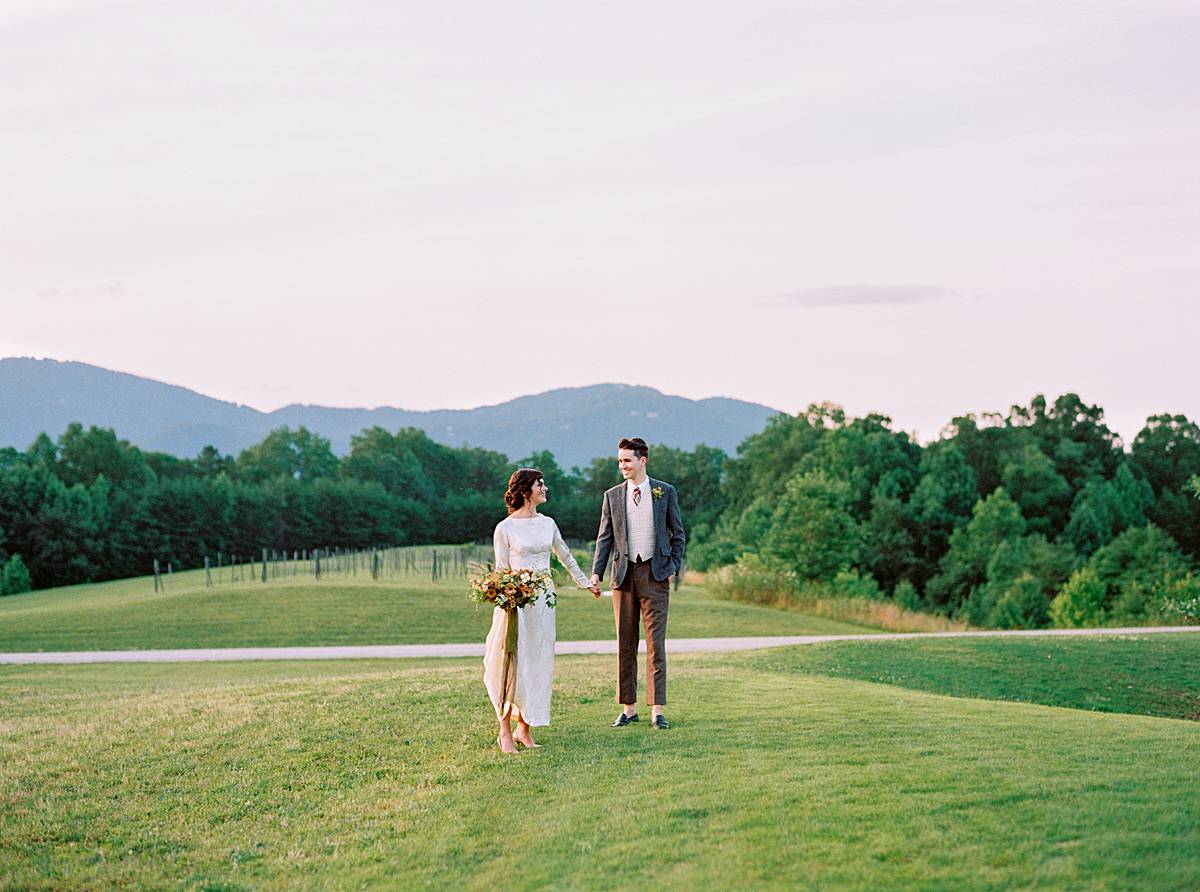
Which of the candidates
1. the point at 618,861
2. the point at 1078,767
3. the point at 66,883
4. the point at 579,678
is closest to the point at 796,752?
the point at 1078,767

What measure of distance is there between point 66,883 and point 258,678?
1317cm

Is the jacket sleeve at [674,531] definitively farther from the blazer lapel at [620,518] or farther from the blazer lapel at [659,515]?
the blazer lapel at [620,518]

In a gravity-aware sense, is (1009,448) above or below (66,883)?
above

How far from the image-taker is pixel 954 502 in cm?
7738

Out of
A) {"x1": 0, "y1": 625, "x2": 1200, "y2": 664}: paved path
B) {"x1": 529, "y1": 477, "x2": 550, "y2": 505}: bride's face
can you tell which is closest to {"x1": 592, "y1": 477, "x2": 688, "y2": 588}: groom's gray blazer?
{"x1": 529, "y1": 477, "x2": 550, "y2": 505}: bride's face

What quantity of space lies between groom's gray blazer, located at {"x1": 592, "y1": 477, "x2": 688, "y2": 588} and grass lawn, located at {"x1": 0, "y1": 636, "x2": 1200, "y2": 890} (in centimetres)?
139

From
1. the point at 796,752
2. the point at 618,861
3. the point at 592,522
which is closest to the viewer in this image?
the point at 618,861

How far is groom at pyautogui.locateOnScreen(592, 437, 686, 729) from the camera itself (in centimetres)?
1047

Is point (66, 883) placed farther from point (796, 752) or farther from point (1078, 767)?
point (1078, 767)

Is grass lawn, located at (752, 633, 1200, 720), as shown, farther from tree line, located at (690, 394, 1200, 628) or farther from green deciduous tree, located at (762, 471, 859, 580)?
tree line, located at (690, 394, 1200, 628)

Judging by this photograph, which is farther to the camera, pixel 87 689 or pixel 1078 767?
pixel 87 689

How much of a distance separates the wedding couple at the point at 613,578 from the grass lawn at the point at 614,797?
1.28 ft

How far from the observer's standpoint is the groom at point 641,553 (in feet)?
34.3

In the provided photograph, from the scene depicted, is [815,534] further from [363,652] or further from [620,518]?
[620,518]
